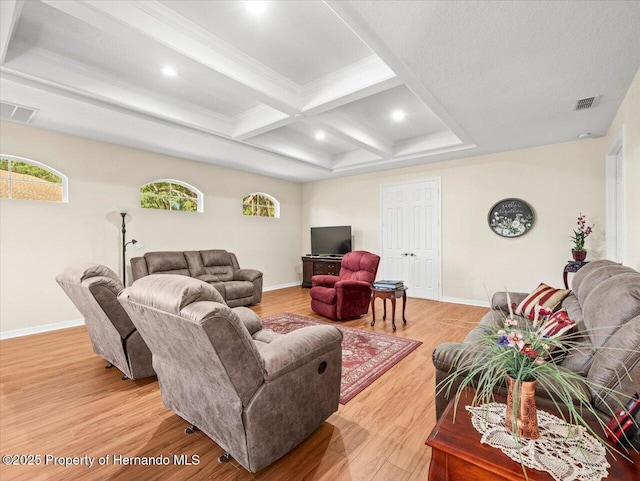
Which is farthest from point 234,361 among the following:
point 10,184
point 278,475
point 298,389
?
point 10,184

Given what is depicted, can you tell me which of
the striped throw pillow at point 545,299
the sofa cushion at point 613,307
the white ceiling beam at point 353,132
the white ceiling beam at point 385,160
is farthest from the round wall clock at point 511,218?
the sofa cushion at point 613,307

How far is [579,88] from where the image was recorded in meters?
2.94

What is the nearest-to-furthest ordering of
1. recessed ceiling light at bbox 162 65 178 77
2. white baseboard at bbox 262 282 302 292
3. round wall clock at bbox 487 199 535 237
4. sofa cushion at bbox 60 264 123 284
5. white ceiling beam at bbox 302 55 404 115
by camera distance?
sofa cushion at bbox 60 264 123 284, white ceiling beam at bbox 302 55 404 115, recessed ceiling light at bbox 162 65 178 77, round wall clock at bbox 487 199 535 237, white baseboard at bbox 262 282 302 292

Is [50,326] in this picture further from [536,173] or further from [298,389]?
[536,173]

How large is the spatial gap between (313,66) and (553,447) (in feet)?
10.8

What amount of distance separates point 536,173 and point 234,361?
5.43m

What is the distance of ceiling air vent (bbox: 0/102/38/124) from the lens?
3312mm

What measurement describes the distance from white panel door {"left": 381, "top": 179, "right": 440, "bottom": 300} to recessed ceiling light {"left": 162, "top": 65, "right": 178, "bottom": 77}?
4.48 meters

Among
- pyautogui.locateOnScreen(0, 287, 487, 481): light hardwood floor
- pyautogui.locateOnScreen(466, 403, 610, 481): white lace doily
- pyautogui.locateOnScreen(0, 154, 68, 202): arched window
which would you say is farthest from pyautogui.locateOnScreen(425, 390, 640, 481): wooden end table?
pyautogui.locateOnScreen(0, 154, 68, 202): arched window

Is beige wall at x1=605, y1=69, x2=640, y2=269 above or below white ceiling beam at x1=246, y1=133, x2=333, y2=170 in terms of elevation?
below

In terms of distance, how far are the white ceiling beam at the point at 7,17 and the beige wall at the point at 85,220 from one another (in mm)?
2200

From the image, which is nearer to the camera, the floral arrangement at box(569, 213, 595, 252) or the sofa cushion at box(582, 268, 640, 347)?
the sofa cushion at box(582, 268, 640, 347)

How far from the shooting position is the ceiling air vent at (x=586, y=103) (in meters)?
3.17

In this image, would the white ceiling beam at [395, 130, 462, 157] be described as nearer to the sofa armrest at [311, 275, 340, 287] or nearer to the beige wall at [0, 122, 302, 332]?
the sofa armrest at [311, 275, 340, 287]
